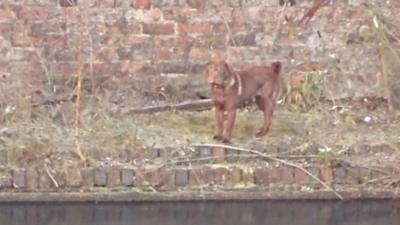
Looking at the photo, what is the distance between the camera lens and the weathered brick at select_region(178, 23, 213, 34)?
7828 millimetres

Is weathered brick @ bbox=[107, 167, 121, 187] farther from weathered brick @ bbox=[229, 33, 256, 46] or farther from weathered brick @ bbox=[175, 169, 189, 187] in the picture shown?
weathered brick @ bbox=[229, 33, 256, 46]

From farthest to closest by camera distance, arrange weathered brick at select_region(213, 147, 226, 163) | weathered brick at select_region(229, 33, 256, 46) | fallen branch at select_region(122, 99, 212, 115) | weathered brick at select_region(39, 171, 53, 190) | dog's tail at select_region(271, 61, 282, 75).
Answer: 1. weathered brick at select_region(229, 33, 256, 46)
2. fallen branch at select_region(122, 99, 212, 115)
3. dog's tail at select_region(271, 61, 282, 75)
4. weathered brick at select_region(213, 147, 226, 163)
5. weathered brick at select_region(39, 171, 53, 190)

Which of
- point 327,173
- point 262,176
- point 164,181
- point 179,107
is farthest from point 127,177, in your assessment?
point 327,173

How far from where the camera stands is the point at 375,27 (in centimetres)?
790

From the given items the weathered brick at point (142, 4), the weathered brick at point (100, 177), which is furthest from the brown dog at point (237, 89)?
the weathered brick at point (142, 4)

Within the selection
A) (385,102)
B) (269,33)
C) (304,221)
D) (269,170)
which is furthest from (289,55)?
(304,221)

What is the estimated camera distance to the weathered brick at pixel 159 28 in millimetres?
7801

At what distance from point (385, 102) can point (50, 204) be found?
257 centimetres

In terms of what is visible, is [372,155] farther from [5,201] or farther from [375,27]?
[5,201]

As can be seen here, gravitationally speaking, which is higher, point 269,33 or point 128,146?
point 269,33

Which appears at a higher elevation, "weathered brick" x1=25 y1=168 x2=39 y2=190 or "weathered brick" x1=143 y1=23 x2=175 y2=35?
"weathered brick" x1=143 y1=23 x2=175 y2=35

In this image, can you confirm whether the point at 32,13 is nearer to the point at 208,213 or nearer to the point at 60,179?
the point at 60,179

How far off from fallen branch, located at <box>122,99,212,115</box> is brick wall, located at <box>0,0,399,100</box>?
255 mm

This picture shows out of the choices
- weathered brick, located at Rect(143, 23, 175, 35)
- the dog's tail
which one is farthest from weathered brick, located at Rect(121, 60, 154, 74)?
the dog's tail
